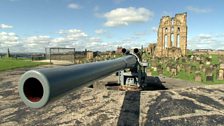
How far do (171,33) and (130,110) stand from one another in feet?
166

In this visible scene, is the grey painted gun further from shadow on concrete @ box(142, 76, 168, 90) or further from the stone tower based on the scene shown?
the stone tower

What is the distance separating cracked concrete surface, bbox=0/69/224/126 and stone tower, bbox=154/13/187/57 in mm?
43484

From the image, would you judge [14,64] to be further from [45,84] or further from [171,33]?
[171,33]

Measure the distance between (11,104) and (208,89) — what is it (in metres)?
8.68

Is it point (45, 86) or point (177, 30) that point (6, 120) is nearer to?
point (45, 86)

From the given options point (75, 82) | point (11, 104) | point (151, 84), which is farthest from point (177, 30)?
point (75, 82)

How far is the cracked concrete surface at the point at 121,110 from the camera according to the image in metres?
5.56

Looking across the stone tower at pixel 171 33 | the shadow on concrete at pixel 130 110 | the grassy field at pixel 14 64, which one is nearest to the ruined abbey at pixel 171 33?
the stone tower at pixel 171 33

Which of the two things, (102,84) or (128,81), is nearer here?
(128,81)

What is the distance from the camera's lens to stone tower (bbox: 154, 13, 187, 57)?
51.3 metres

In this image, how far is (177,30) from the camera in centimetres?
5300

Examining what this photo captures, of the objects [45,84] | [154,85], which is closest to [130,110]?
[45,84]

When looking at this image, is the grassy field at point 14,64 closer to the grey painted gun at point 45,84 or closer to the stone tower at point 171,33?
the grey painted gun at point 45,84

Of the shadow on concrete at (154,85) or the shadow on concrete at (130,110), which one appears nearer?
the shadow on concrete at (130,110)
